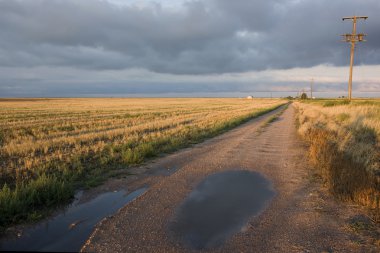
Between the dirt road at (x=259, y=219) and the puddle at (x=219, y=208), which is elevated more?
the dirt road at (x=259, y=219)

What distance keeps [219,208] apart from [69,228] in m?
2.92

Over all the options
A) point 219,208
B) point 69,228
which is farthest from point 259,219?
point 69,228

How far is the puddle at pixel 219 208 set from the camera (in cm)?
475

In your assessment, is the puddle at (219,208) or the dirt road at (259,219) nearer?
the dirt road at (259,219)

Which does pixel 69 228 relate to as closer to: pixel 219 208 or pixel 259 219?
pixel 219 208

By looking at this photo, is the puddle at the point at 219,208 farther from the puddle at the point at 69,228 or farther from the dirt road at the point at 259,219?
the puddle at the point at 69,228

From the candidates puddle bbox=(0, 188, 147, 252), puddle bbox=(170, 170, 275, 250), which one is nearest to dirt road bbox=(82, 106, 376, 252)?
puddle bbox=(170, 170, 275, 250)

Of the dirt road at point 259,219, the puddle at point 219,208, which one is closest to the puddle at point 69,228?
the dirt road at point 259,219

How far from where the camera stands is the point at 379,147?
10984 millimetres

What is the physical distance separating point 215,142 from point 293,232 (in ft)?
32.4

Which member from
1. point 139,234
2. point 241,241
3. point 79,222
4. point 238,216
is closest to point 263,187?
point 238,216

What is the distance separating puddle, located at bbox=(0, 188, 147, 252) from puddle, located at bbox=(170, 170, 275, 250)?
1.49 meters

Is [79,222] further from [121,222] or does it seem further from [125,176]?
[125,176]

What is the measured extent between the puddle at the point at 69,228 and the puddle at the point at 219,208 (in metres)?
1.49
